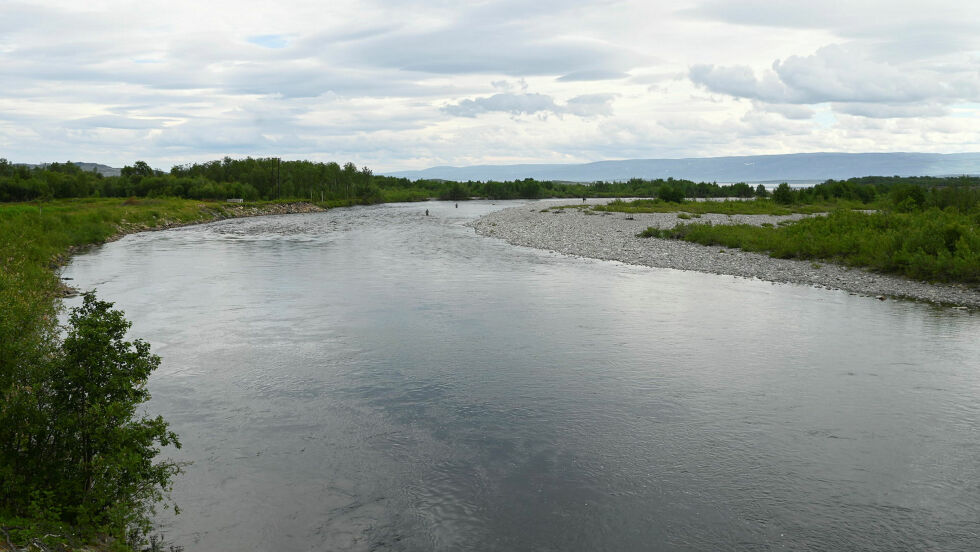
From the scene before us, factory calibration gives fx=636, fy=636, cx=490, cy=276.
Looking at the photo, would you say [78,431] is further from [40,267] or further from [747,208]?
[747,208]

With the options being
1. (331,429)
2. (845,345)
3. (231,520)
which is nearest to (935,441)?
(845,345)

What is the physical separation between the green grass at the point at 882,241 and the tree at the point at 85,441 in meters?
33.1

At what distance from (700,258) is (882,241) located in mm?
9625

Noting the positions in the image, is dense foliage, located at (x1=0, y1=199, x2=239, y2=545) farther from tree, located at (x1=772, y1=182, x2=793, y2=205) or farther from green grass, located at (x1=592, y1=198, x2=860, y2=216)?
tree, located at (x1=772, y1=182, x2=793, y2=205)

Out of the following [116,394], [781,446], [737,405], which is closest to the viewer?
[116,394]

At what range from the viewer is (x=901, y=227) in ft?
122

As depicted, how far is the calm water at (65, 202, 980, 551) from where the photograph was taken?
975 centimetres

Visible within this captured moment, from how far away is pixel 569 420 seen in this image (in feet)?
45.1

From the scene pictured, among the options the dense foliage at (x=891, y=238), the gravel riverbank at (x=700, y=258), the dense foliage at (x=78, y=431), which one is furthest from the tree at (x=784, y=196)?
the dense foliage at (x=78, y=431)

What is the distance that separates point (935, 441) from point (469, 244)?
4114cm

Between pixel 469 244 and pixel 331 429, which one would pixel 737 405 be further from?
pixel 469 244

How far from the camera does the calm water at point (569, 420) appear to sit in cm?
975

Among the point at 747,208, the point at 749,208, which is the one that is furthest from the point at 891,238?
the point at 749,208

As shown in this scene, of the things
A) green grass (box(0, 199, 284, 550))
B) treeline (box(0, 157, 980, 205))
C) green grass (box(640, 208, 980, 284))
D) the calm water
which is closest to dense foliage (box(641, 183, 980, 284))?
green grass (box(640, 208, 980, 284))
